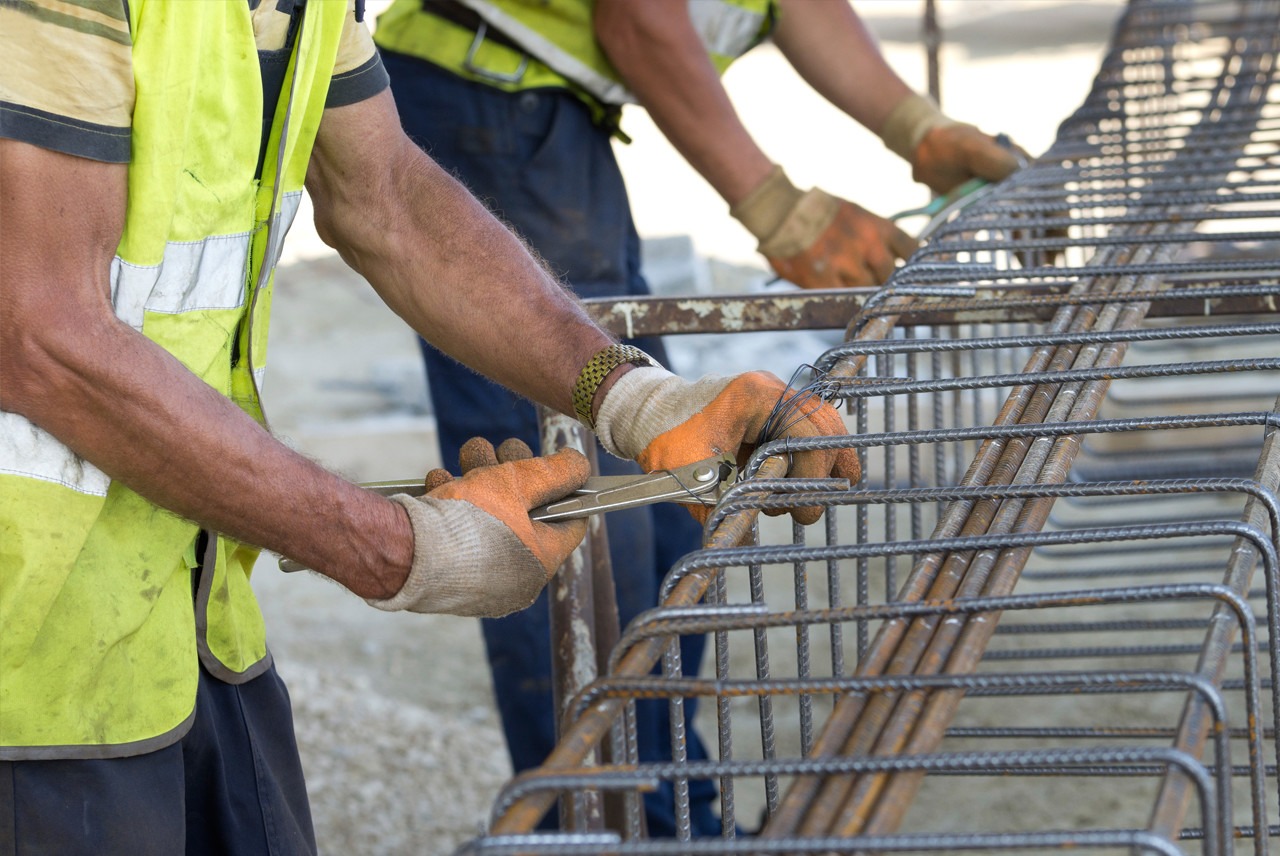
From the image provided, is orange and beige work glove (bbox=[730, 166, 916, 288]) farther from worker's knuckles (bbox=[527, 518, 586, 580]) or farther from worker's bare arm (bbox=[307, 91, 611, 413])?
worker's knuckles (bbox=[527, 518, 586, 580])

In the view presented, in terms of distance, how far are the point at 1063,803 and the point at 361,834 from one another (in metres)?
1.64

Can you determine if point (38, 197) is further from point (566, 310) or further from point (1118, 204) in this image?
point (1118, 204)


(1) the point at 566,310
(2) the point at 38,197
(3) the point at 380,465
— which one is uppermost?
(2) the point at 38,197

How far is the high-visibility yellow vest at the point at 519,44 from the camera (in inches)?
112

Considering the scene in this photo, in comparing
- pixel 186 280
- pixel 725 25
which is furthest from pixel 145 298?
pixel 725 25

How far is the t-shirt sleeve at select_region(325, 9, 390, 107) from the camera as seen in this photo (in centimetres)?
184

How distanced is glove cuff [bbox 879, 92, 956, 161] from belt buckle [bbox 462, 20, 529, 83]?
0.96 m

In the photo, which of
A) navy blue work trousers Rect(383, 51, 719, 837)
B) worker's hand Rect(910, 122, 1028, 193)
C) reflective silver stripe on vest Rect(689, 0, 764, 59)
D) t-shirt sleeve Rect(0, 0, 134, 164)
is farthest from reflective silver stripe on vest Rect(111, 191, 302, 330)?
worker's hand Rect(910, 122, 1028, 193)

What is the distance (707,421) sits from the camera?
5.34ft

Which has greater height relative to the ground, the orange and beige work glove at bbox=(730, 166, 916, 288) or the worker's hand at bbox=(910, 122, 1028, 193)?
the worker's hand at bbox=(910, 122, 1028, 193)

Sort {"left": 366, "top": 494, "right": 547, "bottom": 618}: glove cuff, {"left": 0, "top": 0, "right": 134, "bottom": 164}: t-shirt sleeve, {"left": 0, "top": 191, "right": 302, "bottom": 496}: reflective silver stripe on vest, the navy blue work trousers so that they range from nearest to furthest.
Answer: {"left": 0, "top": 0, "right": 134, "bottom": 164}: t-shirt sleeve < {"left": 0, "top": 191, "right": 302, "bottom": 496}: reflective silver stripe on vest < {"left": 366, "top": 494, "right": 547, "bottom": 618}: glove cuff < the navy blue work trousers

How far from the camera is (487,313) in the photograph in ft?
6.34

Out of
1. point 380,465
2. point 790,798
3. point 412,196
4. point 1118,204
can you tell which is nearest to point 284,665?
point 380,465

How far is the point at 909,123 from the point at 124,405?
235 centimetres
